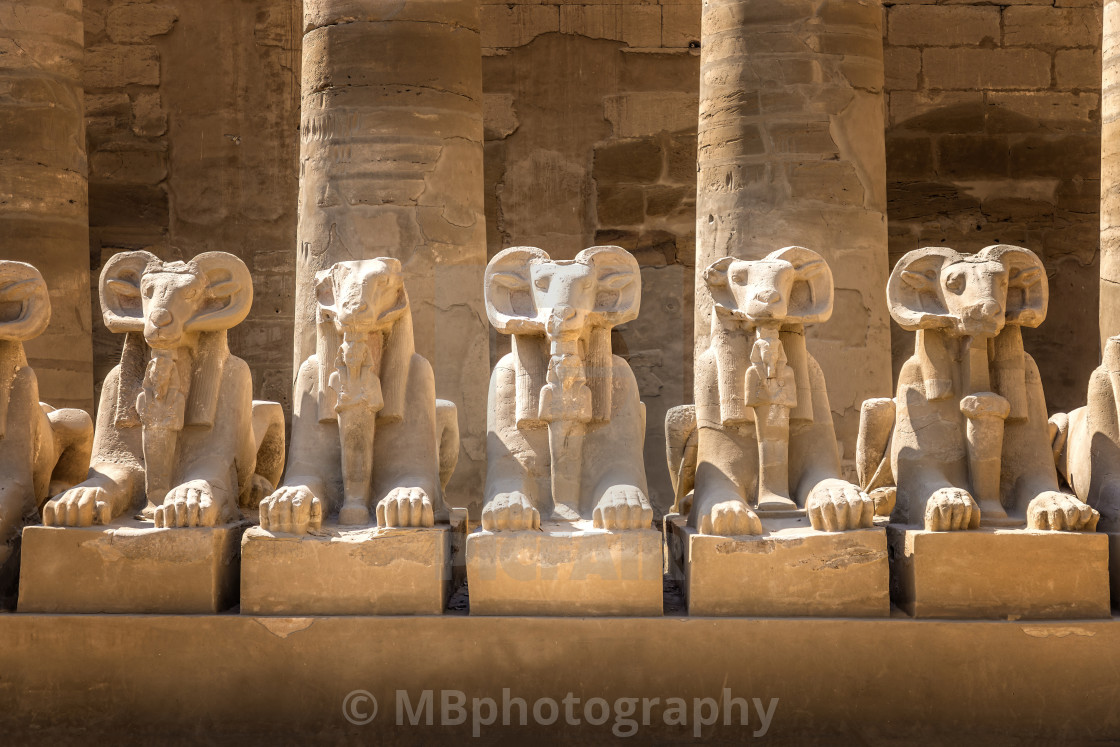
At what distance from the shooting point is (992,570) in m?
3.99

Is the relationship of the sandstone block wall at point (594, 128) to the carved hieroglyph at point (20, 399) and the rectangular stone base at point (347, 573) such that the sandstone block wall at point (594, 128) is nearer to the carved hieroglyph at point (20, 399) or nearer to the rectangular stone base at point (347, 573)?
the carved hieroglyph at point (20, 399)

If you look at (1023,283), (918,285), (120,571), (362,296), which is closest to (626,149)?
(918,285)

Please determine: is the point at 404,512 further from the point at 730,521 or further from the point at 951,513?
the point at 951,513

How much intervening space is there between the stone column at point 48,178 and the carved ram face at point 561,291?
425 centimetres

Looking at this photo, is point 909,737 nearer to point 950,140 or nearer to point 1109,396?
point 1109,396

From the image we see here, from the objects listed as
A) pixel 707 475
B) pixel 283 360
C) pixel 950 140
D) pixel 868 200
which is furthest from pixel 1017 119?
pixel 707 475

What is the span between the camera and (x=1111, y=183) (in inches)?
238

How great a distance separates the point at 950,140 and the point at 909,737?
677 cm

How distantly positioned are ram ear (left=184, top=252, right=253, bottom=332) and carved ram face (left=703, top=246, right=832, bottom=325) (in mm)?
1600

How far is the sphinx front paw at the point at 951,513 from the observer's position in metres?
4.02

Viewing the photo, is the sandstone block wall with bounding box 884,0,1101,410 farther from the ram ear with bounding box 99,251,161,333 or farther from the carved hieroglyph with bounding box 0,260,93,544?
the carved hieroglyph with bounding box 0,260,93,544

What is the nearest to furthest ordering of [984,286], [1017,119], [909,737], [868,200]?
1. [909,737]
2. [984,286]
3. [868,200]
4. [1017,119]

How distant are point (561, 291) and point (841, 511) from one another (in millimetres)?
1136

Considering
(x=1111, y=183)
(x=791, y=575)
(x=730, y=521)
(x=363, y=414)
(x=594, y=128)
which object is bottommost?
(x=791, y=575)
